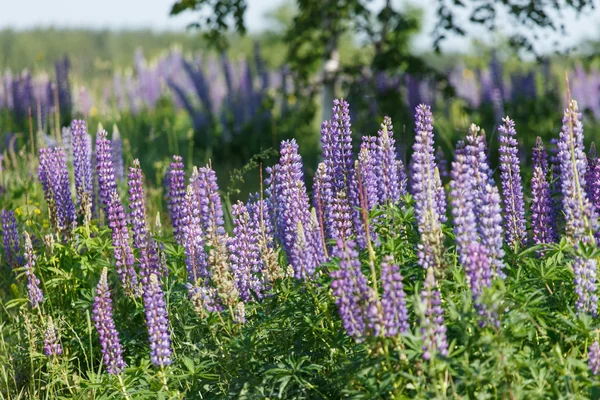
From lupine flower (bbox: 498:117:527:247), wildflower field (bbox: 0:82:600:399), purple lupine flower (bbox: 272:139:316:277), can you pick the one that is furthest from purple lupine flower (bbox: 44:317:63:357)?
lupine flower (bbox: 498:117:527:247)

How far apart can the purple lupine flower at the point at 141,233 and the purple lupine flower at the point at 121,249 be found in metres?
0.06

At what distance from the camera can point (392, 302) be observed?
3178mm

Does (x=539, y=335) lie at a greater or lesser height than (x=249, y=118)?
lesser

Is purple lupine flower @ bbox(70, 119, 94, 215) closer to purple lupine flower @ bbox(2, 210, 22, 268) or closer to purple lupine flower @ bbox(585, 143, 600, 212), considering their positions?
purple lupine flower @ bbox(2, 210, 22, 268)

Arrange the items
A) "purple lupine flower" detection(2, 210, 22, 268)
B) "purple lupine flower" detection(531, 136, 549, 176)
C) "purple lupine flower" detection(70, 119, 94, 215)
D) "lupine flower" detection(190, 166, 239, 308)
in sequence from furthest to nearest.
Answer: "purple lupine flower" detection(2, 210, 22, 268) < "purple lupine flower" detection(70, 119, 94, 215) < "purple lupine flower" detection(531, 136, 549, 176) < "lupine flower" detection(190, 166, 239, 308)

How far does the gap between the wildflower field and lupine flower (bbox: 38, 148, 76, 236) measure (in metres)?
0.01

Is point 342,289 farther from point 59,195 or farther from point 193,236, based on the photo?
point 59,195

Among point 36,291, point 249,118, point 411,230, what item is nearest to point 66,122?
point 249,118

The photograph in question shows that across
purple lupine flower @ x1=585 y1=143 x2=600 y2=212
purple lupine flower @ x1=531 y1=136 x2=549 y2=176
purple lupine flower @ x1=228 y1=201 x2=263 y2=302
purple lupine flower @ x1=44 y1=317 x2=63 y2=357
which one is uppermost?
purple lupine flower @ x1=531 y1=136 x2=549 y2=176

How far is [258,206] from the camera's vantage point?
4543 mm

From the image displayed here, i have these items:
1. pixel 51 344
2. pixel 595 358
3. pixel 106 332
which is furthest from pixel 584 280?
pixel 51 344

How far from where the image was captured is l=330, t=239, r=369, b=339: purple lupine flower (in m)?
3.24

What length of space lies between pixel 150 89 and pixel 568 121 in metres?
13.5

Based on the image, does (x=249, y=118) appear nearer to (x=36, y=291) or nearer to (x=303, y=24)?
(x=303, y=24)
